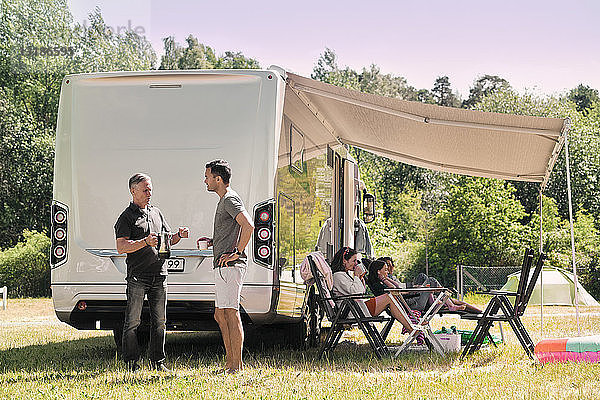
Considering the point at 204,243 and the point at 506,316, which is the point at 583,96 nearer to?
the point at 506,316

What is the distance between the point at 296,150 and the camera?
23.8 ft

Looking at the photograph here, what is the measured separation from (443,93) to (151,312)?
4668cm

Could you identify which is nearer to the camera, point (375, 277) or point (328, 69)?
point (375, 277)

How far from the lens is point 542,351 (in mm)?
6551

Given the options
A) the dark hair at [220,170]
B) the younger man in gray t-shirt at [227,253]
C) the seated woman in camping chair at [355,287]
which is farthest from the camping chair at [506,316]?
the dark hair at [220,170]

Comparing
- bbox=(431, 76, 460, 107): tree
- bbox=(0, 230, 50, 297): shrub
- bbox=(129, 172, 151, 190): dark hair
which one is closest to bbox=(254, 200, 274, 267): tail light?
bbox=(129, 172, 151, 190): dark hair

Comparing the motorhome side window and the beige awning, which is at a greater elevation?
the beige awning

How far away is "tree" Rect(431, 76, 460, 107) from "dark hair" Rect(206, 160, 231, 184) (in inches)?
1785

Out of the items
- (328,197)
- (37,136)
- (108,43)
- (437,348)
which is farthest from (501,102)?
(437,348)

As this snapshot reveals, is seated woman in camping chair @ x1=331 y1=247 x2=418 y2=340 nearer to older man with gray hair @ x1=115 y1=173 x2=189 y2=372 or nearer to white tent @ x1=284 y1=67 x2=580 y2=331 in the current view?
white tent @ x1=284 y1=67 x2=580 y2=331

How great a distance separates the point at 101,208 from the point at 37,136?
18649 millimetres

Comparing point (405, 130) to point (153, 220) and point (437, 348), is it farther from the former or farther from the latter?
point (153, 220)

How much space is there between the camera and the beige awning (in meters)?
6.98

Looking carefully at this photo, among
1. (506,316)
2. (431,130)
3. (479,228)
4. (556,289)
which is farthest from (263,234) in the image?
(479,228)
